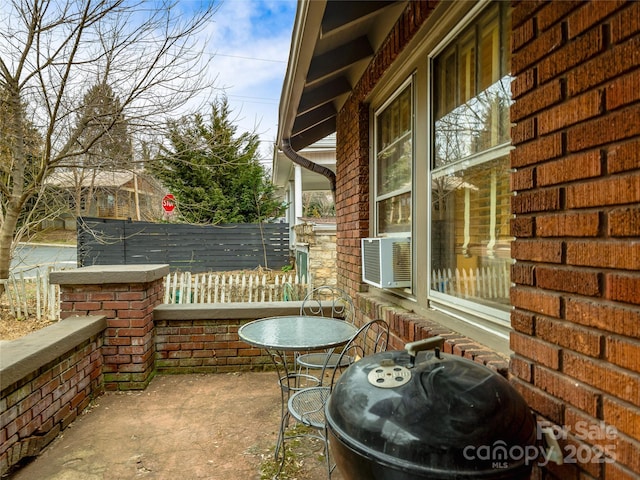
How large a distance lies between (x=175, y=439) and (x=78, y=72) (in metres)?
5.22

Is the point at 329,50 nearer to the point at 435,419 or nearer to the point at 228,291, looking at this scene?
the point at 435,419

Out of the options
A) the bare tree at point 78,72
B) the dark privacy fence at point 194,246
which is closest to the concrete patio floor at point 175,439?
the bare tree at point 78,72

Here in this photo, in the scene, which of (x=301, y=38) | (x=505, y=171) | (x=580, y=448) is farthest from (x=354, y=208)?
(x=580, y=448)

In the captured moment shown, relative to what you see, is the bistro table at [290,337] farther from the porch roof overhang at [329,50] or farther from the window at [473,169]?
the porch roof overhang at [329,50]

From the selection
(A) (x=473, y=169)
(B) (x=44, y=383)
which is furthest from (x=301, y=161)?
(B) (x=44, y=383)

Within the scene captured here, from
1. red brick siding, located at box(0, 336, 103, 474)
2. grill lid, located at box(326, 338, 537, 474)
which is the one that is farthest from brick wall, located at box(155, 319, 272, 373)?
grill lid, located at box(326, 338, 537, 474)

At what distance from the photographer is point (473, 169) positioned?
77.0 inches

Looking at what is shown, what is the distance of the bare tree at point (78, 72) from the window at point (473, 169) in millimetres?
4605

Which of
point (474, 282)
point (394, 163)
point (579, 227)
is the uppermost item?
point (394, 163)

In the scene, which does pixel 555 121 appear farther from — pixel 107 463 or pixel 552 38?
pixel 107 463

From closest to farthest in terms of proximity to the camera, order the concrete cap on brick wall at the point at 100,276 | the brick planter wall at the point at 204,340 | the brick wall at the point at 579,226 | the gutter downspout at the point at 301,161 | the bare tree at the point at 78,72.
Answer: the brick wall at the point at 579,226 < the concrete cap on brick wall at the point at 100,276 < the brick planter wall at the point at 204,340 < the gutter downspout at the point at 301,161 < the bare tree at the point at 78,72

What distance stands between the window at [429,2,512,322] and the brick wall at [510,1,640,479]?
1.11 feet

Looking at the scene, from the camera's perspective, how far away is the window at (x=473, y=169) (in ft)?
5.67

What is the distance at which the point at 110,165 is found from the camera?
604 cm
